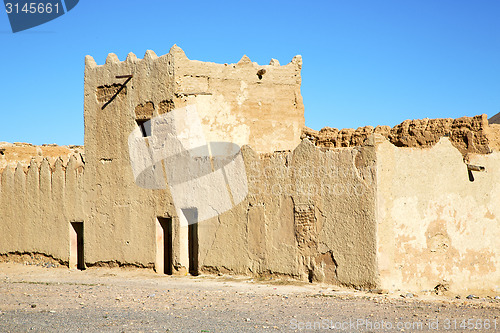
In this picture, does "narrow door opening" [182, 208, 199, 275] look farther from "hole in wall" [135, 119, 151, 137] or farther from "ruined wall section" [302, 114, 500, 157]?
"ruined wall section" [302, 114, 500, 157]

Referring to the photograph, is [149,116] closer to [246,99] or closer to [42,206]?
[246,99]

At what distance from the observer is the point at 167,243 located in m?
13.9

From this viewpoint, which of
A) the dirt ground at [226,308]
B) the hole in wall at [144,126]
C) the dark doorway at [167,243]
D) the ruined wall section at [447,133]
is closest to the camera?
the dirt ground at [226,308]

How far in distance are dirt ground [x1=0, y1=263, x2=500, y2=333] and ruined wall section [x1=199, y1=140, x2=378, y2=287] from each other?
34 cm

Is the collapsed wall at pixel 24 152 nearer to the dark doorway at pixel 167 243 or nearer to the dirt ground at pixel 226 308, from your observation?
the dark doorway at pixel 167 243

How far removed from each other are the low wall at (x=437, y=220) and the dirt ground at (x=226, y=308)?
1.80 ft

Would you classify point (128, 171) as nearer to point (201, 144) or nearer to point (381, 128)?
point (201, 144)

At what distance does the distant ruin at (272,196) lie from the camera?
34.7ft

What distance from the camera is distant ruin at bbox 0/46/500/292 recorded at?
10.6 meters

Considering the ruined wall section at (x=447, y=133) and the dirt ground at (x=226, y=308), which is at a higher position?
the ruined wall section at (x=447, y=133)

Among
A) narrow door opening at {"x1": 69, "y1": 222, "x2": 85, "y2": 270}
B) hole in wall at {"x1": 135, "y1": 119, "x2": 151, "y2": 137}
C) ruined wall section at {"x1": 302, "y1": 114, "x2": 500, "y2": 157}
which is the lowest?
narrow door opening at {"x1": 69, "y1": 222, "x2": 85, "y2": 270}

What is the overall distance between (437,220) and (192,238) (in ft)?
16.8

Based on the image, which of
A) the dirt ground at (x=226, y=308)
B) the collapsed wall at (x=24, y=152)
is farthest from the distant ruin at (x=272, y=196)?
the collapsed wall at (x=24, y=152)

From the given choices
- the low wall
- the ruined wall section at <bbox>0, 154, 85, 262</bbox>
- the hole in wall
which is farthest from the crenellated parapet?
the low wall
